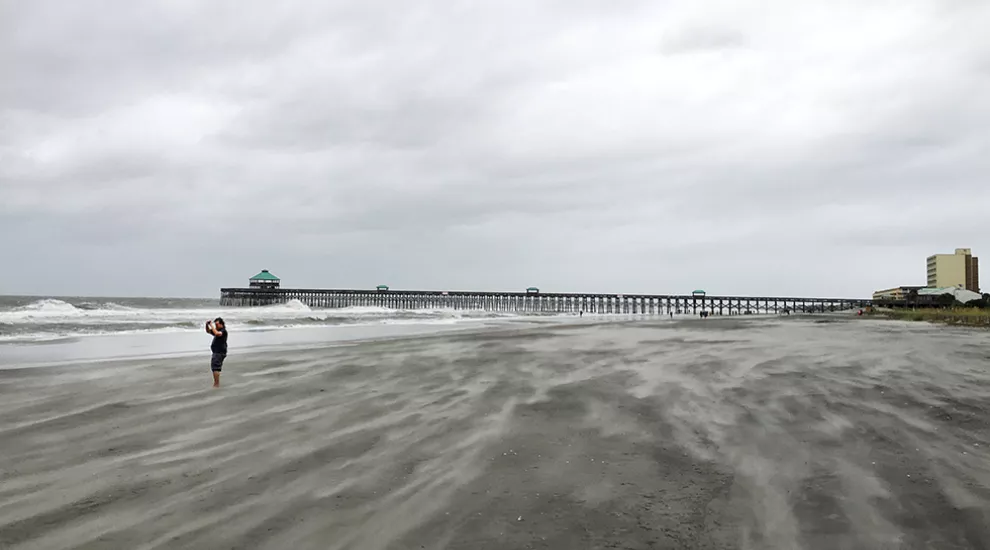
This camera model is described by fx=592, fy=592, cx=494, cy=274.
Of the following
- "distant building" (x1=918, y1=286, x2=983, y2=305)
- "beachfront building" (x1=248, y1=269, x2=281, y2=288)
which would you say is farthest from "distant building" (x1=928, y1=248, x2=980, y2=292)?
"beachfront building" (x1=248, y1=269, x2=281, y2=288)

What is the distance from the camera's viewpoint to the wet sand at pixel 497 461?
4.65m

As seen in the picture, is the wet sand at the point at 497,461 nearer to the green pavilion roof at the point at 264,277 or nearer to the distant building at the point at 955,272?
the green pavilion roof at the point at 264,277

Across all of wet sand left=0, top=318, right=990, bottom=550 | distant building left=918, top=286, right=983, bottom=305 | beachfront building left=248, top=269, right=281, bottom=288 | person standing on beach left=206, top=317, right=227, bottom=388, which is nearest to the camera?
wet sand left=0, top=318, right=990, bottom=550

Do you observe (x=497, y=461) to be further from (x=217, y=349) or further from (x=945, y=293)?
(x=945, y=293)

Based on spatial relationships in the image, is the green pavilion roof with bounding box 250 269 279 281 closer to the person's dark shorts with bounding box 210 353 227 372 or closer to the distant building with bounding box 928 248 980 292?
the person's dark shorts with bounding box 210 353 227 372

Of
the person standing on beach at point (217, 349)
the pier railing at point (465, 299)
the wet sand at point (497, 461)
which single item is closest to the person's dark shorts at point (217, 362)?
the person standing on beach at point (217, 349)

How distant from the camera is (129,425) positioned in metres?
8.77

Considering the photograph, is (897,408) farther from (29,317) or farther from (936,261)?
(936,261)

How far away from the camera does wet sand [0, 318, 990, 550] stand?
4.65 meters

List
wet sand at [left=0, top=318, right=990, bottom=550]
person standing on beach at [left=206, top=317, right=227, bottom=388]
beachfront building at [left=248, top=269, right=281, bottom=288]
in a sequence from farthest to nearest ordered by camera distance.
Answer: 1. beachfront building at [left=248, top=269, right=281, bottom=288]
2. person standing on beach at [left=206, top=317, right=227, bottom=388]
3. wet sand at [left=0, top=318, right=990, bottom=550]

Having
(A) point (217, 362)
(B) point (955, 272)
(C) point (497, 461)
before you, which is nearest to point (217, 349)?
(A) point (217, 362)

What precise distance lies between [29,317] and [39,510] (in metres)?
Result: 41.6

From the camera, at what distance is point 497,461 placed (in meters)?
6.72

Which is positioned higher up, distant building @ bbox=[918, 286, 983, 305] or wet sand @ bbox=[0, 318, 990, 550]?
distant building @ bbox=[918, 286, 983, 305]
